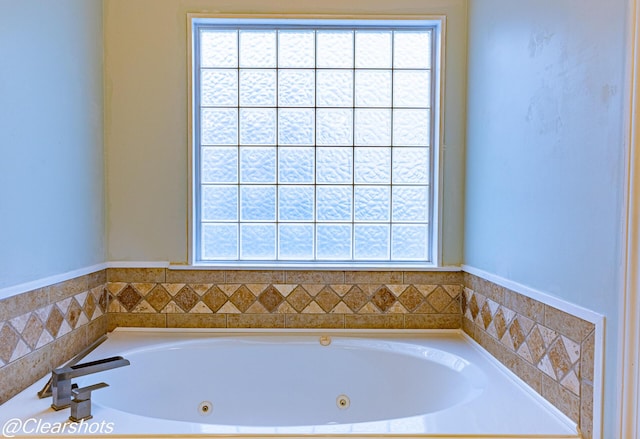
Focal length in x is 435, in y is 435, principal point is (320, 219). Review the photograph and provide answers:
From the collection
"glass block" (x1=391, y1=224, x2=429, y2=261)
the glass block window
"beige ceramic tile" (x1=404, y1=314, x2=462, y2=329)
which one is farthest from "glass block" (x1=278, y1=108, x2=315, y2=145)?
"beige ceramic tile" (x1=404, y1=314, x2=462, y2=329)

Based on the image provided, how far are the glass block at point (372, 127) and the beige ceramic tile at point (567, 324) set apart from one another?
1178 millimetres

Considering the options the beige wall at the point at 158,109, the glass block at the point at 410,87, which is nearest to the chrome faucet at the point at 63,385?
the beige wall at the point at 158,109

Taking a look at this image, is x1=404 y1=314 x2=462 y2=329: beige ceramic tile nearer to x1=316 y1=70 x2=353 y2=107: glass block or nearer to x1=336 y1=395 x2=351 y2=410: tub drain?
x1=336 y1=395 x2=351 y2=410: tub drain

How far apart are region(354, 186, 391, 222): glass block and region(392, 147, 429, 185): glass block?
93mm

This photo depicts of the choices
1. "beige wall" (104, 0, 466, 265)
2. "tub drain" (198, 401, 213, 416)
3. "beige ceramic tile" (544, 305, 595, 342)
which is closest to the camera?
"beige ceramic tile" (544, 305, 595, 342)

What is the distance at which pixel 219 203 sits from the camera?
7.48 ft

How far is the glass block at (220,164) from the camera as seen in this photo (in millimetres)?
2271

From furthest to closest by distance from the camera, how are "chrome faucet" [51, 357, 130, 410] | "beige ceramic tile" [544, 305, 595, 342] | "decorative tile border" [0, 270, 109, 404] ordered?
"decorative tile border" [0, 270, 109, 404] → "chrome faucet" [51, 357, 130, 410] → "beige ceramic tile" [544, 305, 595, 342]

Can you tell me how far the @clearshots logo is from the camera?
1.24 m

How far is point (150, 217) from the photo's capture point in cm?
217

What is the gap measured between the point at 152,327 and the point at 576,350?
185 centimetres

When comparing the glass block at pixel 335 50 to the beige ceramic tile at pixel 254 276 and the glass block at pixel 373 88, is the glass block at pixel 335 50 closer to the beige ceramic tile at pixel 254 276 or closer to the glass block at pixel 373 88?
the glass block at pixel 373 88

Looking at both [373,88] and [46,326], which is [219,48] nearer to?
[373,88]

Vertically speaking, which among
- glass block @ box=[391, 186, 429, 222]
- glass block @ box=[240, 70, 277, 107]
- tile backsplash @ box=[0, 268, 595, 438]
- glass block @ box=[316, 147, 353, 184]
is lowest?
tile backsplash @ box=[0, 268, 595, 438]
